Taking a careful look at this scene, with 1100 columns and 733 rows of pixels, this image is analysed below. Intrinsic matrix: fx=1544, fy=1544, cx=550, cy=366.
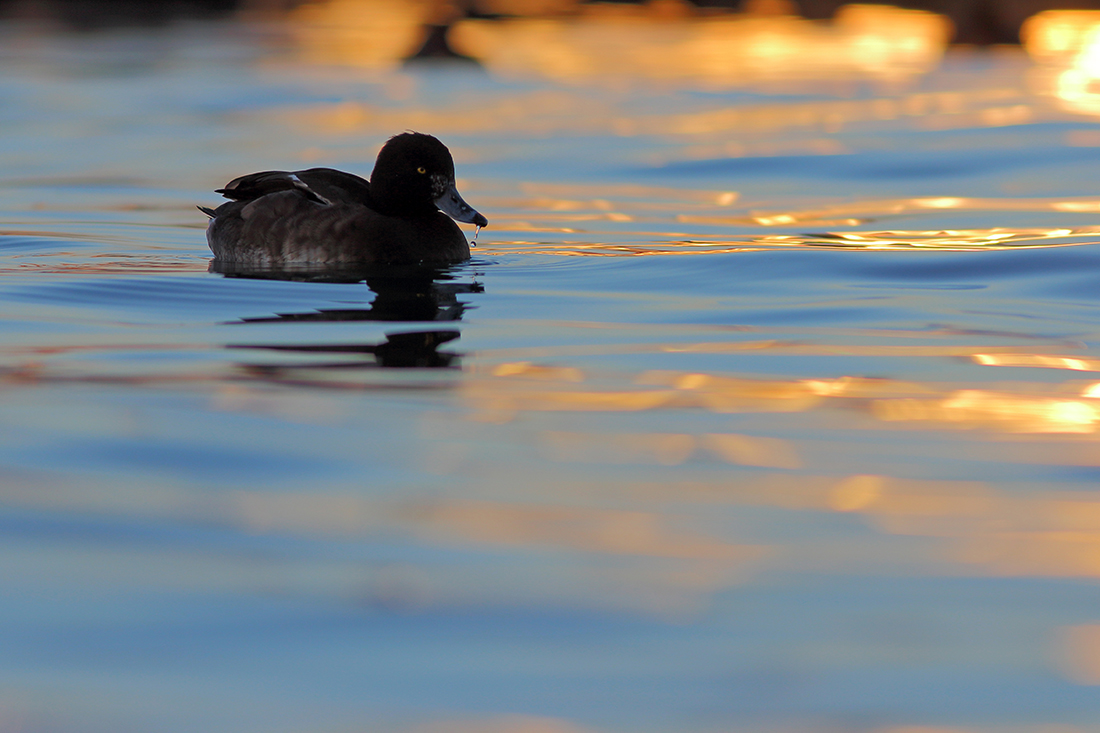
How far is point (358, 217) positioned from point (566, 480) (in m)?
4.67

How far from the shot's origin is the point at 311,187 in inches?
354

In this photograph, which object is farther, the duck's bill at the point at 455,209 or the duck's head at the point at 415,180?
the duck's bill at the point at 455,209

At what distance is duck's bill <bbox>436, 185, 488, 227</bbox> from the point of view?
359 inches

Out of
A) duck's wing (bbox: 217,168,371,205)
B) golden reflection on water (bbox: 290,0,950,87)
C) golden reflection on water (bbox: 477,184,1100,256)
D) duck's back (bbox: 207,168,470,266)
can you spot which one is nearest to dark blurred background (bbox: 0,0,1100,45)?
golden reflection on water (bbox: 290,0,950,87)

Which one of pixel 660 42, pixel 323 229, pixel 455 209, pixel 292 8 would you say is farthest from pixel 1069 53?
pixel 292 8

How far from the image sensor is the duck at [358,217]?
347 inches

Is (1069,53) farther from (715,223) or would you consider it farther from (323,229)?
(323,229)

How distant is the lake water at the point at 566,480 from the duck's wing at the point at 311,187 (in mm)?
537

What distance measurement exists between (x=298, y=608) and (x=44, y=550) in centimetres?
81

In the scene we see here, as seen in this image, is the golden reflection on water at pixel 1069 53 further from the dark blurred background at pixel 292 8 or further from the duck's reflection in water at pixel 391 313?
the duck's reflection in water at pixel 391 313

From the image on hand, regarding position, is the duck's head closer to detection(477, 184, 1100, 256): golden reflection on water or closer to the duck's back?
the duck's back

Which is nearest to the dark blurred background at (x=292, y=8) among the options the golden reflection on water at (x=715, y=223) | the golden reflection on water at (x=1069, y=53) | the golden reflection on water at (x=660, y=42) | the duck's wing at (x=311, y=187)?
the golden reflection on water at (x=660, y=42)

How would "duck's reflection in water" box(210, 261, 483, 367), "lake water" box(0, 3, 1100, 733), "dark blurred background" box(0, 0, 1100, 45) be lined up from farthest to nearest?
"dark blurred background" box(0, 0, 1100, 45)
"duck's reflection in water" box(210, 261, 483, 367)
"lake water" box(0, 3, 1100, 733)

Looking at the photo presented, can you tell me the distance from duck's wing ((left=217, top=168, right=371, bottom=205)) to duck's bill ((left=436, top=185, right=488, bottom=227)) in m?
0.45
